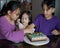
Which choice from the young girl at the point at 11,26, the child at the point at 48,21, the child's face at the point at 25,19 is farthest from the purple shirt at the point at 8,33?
the child's face at the point at 25,19

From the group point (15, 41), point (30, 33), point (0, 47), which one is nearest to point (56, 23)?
point (30, 33)

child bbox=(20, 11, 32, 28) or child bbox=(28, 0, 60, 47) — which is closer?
child bbox=(28, 0, 60, 47)

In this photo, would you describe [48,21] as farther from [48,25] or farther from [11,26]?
[11,26]

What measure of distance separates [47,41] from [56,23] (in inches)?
18.1

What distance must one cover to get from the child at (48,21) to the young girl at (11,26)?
348mm

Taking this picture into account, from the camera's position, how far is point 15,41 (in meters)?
1.01

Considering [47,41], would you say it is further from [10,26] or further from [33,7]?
[33,7]

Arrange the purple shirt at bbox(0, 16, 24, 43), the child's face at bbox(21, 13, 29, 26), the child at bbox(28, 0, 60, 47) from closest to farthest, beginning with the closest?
the purple shirt at bbox(0, 16, 24, 43) < the child at bbox(28, 0, 60, 47) < the child's face at bbox(21, 13, 29, 26)

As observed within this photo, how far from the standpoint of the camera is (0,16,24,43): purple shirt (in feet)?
3.22

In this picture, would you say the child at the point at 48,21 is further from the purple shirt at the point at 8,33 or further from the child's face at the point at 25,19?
the purple shirt at the point at 8,33

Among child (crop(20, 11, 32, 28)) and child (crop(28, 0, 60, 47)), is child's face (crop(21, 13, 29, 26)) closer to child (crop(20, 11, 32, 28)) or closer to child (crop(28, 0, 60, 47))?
child (crop(20, 11, 32, 28))

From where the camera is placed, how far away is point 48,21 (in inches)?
56.5

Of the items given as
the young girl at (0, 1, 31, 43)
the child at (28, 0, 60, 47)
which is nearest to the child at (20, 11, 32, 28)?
the child at (28, 0, 60, 47)

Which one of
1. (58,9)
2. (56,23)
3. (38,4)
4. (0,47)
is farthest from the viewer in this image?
(38,4)
